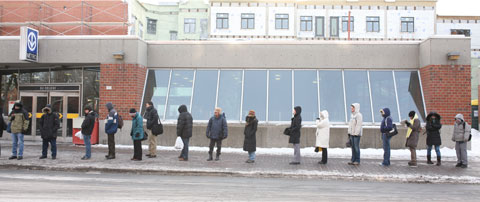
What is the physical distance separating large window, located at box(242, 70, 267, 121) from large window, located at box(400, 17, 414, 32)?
21.9m

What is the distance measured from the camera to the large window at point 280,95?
14867mm

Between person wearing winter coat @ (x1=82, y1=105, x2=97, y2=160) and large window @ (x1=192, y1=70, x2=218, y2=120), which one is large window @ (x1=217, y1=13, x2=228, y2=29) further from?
person wearing winter coat @ (x1=82, y1=105, x2=97, y2=160)

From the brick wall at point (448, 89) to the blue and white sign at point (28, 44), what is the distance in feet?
48.7

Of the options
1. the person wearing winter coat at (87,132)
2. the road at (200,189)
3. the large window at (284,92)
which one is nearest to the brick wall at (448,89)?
the large window at (284,92)

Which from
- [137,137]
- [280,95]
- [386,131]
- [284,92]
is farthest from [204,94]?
[386,131]

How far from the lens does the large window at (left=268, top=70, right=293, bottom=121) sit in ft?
48.8

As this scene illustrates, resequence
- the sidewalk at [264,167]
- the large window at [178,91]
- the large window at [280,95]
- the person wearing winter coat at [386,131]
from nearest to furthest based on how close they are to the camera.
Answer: the sidewalk at [264,167], the person wearing winter coat at [386,131], the large window at [280,95], the large window at [178,91]

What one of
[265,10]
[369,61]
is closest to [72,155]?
[369,61]

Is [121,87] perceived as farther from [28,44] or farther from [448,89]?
[448,89]

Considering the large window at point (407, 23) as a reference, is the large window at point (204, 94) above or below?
below

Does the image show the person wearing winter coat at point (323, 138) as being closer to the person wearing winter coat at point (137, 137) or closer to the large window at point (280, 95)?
the large window at point (280, 95)

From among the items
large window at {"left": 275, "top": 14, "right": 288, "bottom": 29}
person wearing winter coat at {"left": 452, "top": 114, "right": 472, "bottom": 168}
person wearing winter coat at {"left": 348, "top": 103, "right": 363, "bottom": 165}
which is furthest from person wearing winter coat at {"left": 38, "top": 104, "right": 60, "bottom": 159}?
large window at {"left": 275, "top": 14, "right": 288, "bottom": 29}

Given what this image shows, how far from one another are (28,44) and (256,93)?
877cm

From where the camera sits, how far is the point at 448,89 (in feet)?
46.1
